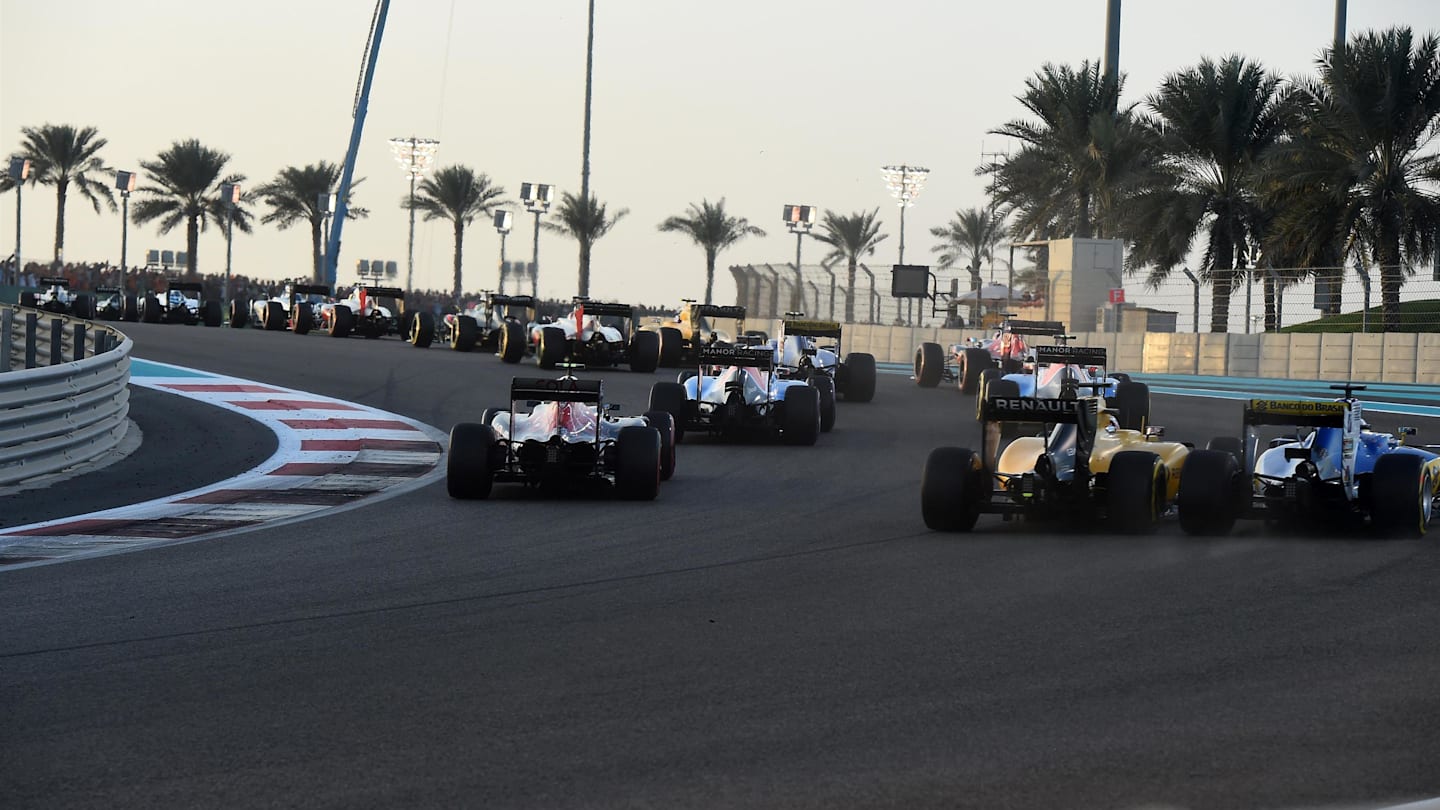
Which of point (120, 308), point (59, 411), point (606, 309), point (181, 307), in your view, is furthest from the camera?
point (120, 308)

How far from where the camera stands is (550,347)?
98.4ft

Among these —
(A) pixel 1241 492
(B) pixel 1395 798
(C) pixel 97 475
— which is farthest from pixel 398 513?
(B) pixel 1395 798

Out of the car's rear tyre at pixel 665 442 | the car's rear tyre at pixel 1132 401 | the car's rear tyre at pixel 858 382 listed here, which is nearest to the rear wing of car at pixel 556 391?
the car's rear tyre at pixel 665 442

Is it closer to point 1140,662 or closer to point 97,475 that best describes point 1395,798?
point 1140,662

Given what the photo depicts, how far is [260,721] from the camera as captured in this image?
595 cm

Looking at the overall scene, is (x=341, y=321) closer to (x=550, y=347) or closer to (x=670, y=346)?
(x=670, y=346)

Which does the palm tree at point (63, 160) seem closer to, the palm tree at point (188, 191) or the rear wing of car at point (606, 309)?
the palm tree at point (188, 191)

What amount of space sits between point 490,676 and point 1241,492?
262 inches

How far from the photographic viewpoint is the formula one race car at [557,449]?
13.7 m

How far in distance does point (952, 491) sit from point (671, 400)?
732 cm

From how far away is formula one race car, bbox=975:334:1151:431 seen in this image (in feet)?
65.0

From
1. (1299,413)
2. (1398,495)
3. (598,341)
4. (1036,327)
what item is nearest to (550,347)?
(598,341)

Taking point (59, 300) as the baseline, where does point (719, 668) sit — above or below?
below

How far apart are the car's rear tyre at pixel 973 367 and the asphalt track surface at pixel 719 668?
51.2 ft
